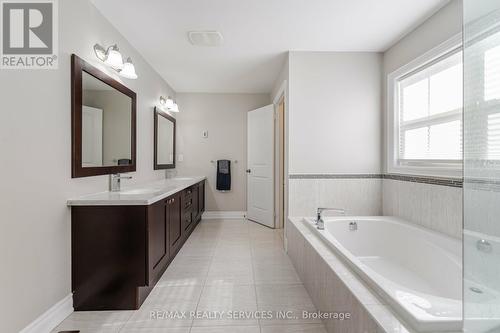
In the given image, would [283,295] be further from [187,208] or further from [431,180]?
[187,208]

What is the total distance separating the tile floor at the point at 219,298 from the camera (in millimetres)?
1629

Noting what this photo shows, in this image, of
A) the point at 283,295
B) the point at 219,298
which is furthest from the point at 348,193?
the point at 219,298

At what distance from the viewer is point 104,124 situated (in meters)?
2.15

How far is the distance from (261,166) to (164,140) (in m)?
1.57

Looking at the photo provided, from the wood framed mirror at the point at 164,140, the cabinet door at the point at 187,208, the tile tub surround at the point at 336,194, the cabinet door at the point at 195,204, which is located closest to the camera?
the tile tub surround at the point at 336,194

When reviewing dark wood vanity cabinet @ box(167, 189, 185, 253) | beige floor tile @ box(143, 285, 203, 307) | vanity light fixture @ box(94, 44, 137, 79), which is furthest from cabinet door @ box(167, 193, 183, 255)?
vanity light fixture @ box(94, 44, 137, 79)

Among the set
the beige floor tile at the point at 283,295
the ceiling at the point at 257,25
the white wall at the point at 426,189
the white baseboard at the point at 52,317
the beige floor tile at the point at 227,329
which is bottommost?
the beige floor tile at the point at 227,329

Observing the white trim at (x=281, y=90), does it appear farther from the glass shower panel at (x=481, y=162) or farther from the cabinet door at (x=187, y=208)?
the glass shower panel at (x=481, y=162)

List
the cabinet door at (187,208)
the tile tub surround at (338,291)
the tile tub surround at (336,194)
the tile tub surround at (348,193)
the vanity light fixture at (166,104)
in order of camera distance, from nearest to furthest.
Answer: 1. the tile tub surround at (338,291)
2. the tile tub surround at (348,193)
3. the tile tub surround at (336,194)
4. the cabinet door at (187,208)
5. the vanity light fixture at (166,104)

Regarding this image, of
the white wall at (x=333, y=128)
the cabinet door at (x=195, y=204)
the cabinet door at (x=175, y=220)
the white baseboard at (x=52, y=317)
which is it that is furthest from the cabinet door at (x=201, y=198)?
the white baseboard at (x=52, y=317)

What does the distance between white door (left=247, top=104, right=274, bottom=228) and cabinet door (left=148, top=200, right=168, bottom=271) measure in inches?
79.4

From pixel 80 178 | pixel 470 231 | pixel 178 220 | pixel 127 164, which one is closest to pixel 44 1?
pixel 80 178

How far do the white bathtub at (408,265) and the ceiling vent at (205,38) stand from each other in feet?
6.58

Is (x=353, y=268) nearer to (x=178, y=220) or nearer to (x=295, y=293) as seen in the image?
(x=295, y=293)
